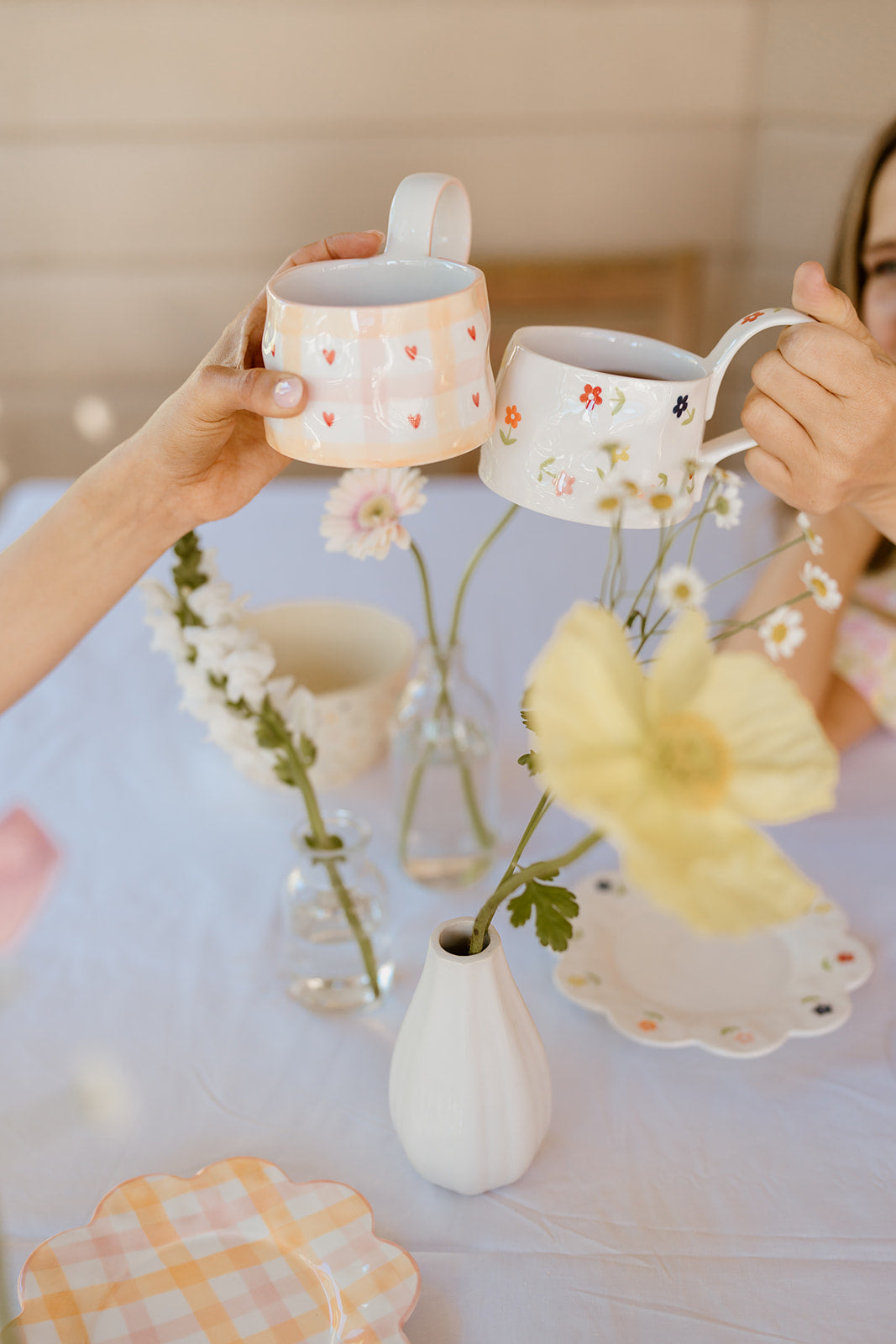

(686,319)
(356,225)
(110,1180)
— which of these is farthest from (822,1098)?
(356,225)

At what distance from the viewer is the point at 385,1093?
0.66m

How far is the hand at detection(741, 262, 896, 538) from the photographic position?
59 cm

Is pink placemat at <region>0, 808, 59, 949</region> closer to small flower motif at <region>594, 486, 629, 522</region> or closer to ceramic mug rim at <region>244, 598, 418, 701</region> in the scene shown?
small flower motif at <region>594, 486, 629, 522</region>

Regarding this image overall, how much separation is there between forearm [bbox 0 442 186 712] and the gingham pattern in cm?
21

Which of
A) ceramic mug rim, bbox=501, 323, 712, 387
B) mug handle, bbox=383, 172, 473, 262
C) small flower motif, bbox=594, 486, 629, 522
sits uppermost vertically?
mug handle, bbox=383, 172, 473, 262

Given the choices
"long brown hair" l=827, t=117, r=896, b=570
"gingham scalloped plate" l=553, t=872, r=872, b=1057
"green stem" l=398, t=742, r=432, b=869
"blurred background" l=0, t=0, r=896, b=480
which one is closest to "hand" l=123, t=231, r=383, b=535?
"green stem" l=398, t=742, r=432, b=869

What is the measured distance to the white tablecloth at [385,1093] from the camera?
0.55m

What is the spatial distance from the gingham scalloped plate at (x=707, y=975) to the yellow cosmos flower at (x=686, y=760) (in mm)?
373

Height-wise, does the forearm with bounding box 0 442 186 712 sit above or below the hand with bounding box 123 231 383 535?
below

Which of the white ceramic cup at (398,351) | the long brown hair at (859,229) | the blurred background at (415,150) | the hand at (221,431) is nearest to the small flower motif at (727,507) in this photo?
the white ceramic cup at (398,351)

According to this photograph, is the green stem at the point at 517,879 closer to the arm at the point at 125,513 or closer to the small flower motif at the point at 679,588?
the small flower motif at the point at 679,588

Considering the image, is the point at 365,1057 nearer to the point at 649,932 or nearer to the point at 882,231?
the point at 649,932

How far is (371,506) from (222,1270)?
40 centimetres

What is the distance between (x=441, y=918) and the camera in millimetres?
794
